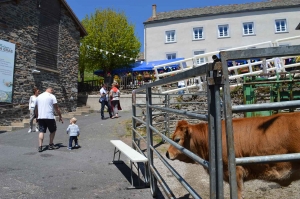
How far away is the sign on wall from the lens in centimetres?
1282

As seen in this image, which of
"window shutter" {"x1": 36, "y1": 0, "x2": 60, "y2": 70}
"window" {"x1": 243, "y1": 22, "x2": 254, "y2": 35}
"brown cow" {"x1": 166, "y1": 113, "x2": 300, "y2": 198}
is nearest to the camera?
"brown cow" {"x1": 166, "y1": 113, "x2": 300, "y2": 198}

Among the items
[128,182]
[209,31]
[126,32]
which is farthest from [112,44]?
[128,182]

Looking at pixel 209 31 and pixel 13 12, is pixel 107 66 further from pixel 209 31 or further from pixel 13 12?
Answer: pixel 13 12

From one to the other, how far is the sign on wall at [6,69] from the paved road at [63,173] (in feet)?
15.2

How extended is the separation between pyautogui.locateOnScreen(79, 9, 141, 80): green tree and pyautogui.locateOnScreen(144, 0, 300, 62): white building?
89.9 inches

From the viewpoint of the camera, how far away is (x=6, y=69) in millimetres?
13039

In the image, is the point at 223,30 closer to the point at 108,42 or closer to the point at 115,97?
the point at 108,42

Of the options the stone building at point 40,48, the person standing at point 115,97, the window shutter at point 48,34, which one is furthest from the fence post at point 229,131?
the window shutter at point 48,34

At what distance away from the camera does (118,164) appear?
20.9 ft

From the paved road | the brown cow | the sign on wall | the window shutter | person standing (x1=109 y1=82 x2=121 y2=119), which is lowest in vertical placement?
the paved road

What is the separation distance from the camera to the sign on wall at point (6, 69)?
12.8 meters

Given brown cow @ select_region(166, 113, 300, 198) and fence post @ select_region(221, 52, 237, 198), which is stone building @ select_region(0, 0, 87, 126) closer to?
brown cow @ select_region(166, 113, 300, 198)

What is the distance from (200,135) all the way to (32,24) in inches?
589

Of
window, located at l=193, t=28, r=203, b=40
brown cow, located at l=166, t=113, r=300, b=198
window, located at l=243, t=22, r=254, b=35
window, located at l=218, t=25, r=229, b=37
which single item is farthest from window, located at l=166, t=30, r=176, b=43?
brown cow, located at l=166, t=113, r=300, b=198
